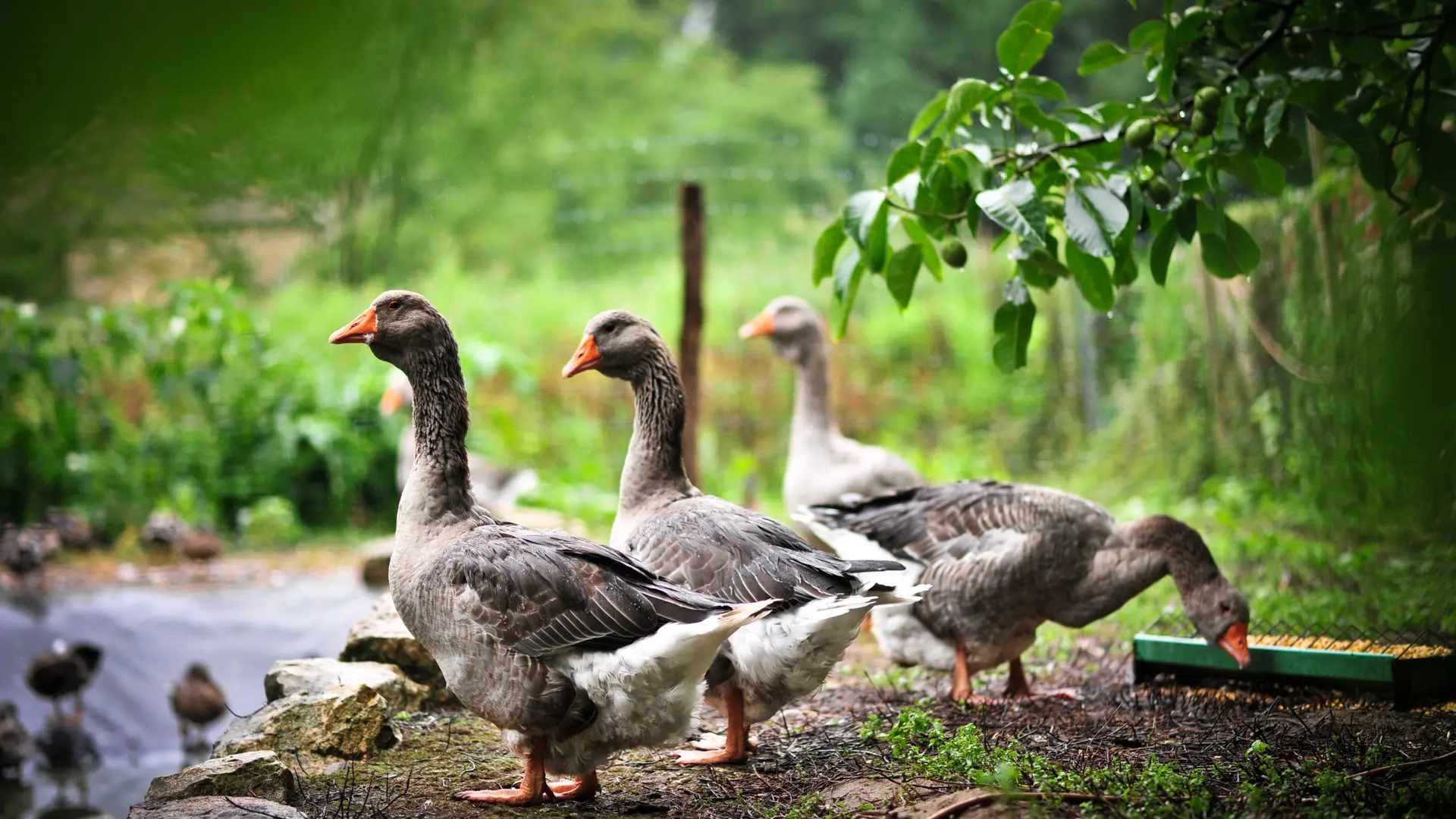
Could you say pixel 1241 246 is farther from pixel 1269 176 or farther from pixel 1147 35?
pixel 1147 35

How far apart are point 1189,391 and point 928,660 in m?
5.95

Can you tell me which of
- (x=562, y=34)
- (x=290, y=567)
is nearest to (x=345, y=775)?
(x=290, y=567)

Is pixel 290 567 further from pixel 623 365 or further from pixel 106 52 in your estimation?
pixel 106 52

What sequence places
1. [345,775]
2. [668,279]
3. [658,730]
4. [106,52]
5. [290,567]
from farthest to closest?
1. [668,279]
2. [290,567]
3. [345,775]
4. [658,730]
5. [106,52]

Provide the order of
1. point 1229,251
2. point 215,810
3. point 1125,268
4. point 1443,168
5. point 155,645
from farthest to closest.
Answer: point 155,645
point 1125,268
point 1229,251
point 215,810
point 1443,168

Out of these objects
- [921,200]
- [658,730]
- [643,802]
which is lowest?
[643,802]

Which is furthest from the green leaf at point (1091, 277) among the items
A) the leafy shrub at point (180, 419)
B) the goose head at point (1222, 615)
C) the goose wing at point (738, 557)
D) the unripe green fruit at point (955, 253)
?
the leafy shrub at point (180, 419)

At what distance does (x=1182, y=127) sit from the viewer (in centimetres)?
393

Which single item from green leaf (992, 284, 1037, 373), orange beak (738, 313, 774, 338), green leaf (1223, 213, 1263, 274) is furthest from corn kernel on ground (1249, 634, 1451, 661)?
orange beak (738, 313, 774, 338)

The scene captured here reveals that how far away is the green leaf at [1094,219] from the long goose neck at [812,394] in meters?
3.22

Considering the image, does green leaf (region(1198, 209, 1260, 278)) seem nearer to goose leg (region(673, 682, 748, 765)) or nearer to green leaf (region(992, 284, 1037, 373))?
green leaf (region(992, 284, 1037, 373))

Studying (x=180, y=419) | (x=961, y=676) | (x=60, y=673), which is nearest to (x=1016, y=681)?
(x=961, y=676)

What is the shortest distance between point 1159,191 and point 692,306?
394 centimetres

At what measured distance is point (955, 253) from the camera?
3943 mm
